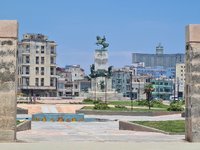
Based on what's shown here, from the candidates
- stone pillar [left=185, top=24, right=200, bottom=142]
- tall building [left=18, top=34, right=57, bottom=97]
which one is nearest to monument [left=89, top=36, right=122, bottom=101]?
tall building [left=18, top=34, right=57, bottom=97]

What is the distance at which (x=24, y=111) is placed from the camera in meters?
46.2

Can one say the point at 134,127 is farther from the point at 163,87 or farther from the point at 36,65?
the point at 163,87

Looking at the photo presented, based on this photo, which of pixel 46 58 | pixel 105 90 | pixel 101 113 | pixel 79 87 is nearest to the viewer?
pixel 101 113

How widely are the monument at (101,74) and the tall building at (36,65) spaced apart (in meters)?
37.8

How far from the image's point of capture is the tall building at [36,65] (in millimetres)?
124062

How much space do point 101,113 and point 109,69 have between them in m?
43.5

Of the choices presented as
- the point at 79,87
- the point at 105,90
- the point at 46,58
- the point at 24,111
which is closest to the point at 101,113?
the point at 24,111

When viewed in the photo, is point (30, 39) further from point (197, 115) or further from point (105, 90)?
point (197, 115)

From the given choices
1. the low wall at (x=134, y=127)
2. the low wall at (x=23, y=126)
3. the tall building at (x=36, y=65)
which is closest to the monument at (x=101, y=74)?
the tall building at (x=36, y=65)

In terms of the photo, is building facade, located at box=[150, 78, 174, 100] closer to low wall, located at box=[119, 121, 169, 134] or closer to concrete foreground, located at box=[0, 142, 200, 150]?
low wall, located at box=[119, 121, 169, 134]

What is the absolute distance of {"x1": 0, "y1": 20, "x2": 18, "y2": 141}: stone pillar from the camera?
46.0 ft

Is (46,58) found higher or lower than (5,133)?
higher

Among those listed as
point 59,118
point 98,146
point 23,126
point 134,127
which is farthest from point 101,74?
point 98,146

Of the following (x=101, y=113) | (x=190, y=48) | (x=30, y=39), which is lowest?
(x=101, y=113)
